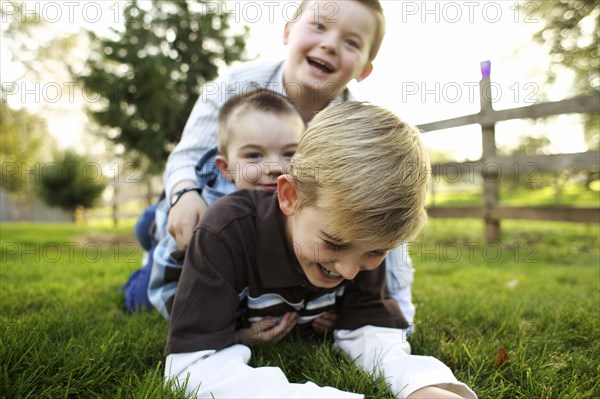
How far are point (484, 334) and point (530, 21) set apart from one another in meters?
8.35

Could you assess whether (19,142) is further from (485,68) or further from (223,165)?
(223,165)

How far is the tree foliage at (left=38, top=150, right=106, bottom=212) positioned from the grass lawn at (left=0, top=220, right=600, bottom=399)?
12603 mm

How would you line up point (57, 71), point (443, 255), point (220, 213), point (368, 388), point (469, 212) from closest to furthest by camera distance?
point (368, 388), point (220, 213), point (443, 255), point (469, 212), point (57, 71)

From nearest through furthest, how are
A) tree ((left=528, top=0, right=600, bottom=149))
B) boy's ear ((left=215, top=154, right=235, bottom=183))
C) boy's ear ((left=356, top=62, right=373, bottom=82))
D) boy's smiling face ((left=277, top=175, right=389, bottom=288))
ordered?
boy's smiling face ((left=277, top=175, right=389, bottom=288)) < boy's ear ((left=215, top=154, right=235, bottom=183)) < boy's ear ((left=356, top=62, right=373, bottom=82)) < tree ((left=528, top=0, right=600, bottom=149))

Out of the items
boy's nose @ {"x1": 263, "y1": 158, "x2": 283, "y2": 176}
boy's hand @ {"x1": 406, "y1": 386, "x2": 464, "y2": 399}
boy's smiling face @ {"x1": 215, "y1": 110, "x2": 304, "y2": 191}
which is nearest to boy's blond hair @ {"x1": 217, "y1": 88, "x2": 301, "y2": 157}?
boy's smiling face @ {"x1": 215, "y1": 110, "x2": 304, "y2": 191}

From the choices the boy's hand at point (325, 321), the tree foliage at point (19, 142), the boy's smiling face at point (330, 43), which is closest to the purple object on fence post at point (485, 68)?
the boy's smiling face at point (330, 43)

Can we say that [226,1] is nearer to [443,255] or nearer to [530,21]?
[443,255]

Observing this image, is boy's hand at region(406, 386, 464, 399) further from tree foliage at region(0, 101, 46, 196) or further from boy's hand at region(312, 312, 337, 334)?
tree foliage at region(0, 101, 46, 196)

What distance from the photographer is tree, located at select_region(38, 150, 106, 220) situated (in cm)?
1488

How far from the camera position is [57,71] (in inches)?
643

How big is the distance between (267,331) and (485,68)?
4.97 metres

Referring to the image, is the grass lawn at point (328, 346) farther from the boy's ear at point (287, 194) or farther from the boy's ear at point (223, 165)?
the boy's ear at point (223, 165)

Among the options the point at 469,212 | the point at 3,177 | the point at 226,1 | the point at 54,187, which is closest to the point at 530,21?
the point at 469,212

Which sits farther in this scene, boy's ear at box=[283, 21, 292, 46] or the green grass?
the green grass
